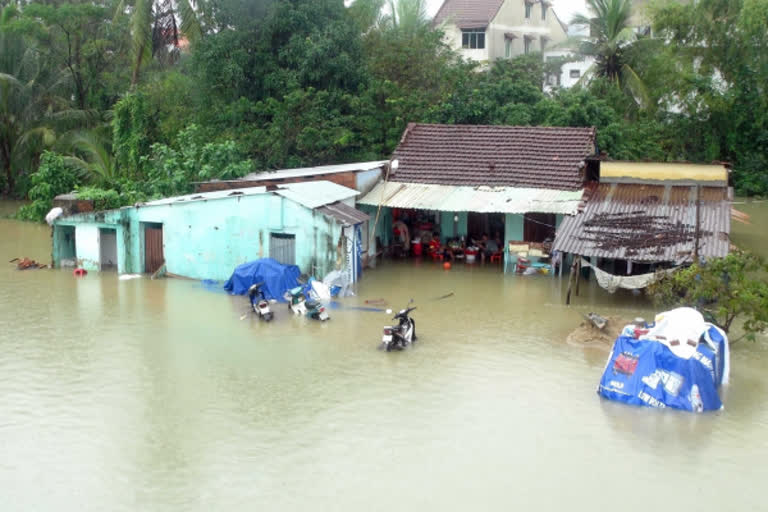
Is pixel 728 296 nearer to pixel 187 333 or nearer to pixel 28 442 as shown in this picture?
pixel 187 333

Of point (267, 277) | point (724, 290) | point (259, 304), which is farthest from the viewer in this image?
point (267, 277)

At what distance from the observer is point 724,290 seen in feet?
46.5

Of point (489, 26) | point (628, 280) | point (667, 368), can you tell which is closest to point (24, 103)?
point (489, 26)

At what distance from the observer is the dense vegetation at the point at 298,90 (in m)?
25.5

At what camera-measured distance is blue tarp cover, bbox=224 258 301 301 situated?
1772 centimetres

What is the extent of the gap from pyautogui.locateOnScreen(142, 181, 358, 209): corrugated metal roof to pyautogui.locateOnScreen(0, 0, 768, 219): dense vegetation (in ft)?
10.8

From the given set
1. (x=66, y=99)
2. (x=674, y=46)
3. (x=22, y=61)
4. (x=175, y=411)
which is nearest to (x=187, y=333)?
(x=175, y=411)

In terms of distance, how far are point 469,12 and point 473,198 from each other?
2192 cm

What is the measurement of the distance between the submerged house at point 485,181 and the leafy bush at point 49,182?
1063 cm

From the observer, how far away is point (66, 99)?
107ft

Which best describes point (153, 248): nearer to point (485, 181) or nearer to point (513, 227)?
point (485, 181)

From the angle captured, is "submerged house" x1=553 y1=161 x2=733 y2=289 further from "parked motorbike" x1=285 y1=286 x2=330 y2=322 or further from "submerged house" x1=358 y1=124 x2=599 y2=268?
"parked motorbike" x1=285 y1=286 x2=330 y2=322

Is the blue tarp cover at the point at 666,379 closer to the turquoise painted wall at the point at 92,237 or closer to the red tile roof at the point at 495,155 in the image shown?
the red tile roof at the point at 495,155

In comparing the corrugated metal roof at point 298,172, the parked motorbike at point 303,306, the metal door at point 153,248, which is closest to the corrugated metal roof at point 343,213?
the parked motorbike at point 303,306
